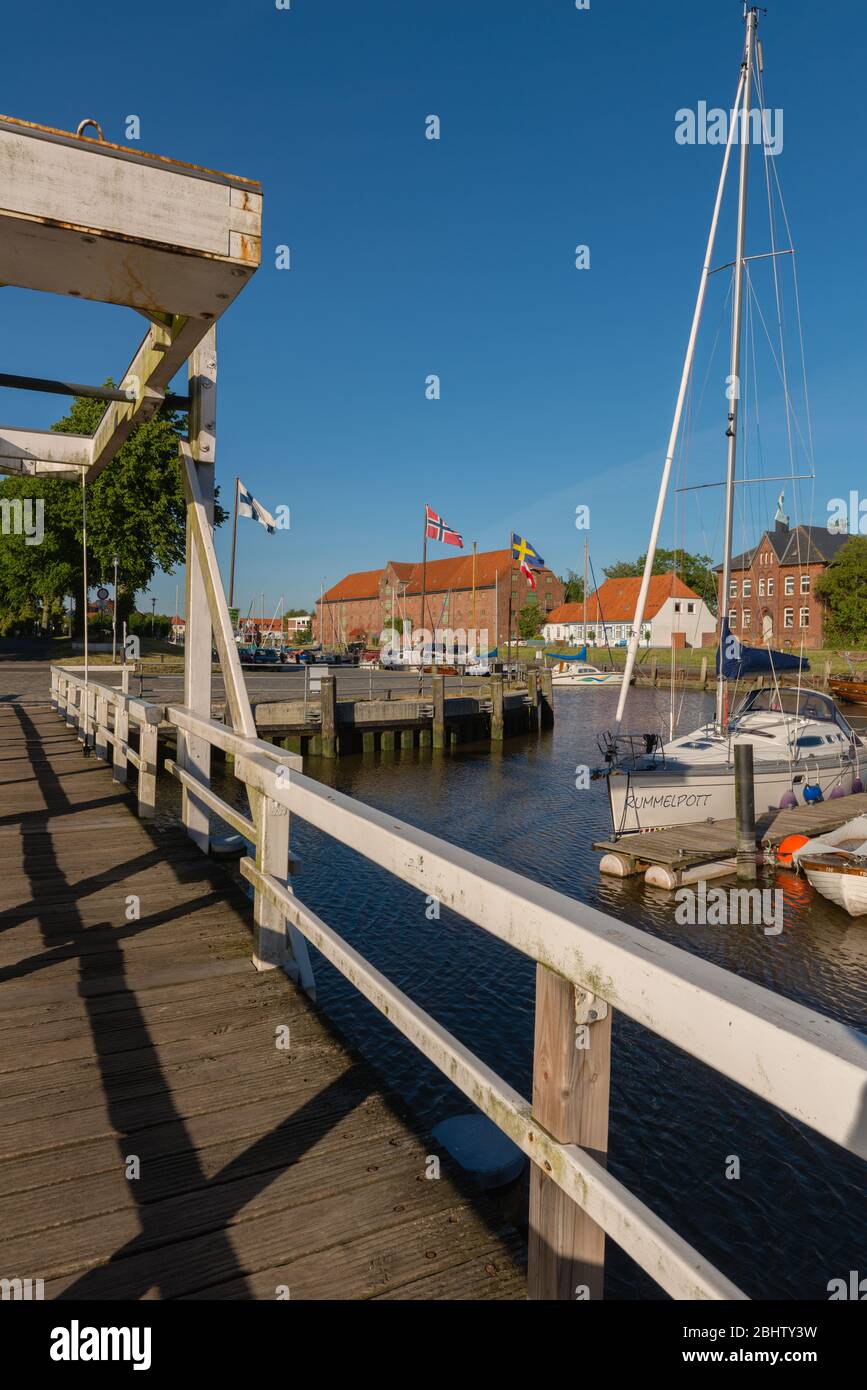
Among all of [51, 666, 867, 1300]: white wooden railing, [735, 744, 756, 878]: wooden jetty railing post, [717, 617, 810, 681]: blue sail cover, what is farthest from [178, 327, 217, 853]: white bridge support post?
[717, 617, 810, 681]: blue sail cover

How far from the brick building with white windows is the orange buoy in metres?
57.4

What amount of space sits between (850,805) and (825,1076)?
17042 millimetres

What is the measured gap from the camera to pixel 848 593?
6391 centimetres

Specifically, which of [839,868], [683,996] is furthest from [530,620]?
[683,996]

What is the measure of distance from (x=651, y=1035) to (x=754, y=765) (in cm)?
861

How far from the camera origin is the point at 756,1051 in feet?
3.95

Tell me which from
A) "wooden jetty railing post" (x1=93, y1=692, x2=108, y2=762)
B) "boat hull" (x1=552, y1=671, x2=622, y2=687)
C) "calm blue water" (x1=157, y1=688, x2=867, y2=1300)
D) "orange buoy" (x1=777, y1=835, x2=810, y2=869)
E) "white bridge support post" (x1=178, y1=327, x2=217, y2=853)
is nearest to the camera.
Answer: "white bridge support post" (x1=178, y1=327, x2=217, y2=853)

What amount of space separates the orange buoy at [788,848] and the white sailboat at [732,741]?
78.1 inches

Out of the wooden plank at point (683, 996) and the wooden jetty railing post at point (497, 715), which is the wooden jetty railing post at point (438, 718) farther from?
the wooden plank at point (683, 996)

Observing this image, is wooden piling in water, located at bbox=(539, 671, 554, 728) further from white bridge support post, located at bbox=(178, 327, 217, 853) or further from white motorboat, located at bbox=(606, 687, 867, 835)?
white bridge support post, located at bbox=(178, 327, 217, 853)

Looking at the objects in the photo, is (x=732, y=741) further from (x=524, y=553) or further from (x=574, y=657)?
(x=574, y=657)

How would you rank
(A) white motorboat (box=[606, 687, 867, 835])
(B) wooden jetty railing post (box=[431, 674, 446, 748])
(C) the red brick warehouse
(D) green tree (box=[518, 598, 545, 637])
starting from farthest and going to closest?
(D) green tree (box=[518, 598, 545, 637])
(C) the red brick warehouse
(B) wooden jetty railing post (box=[431, 674, 446, 748])
(A) white motorboat (box=[606, 687, 867, 835])

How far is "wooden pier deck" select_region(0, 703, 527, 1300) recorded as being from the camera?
6.96 feet
